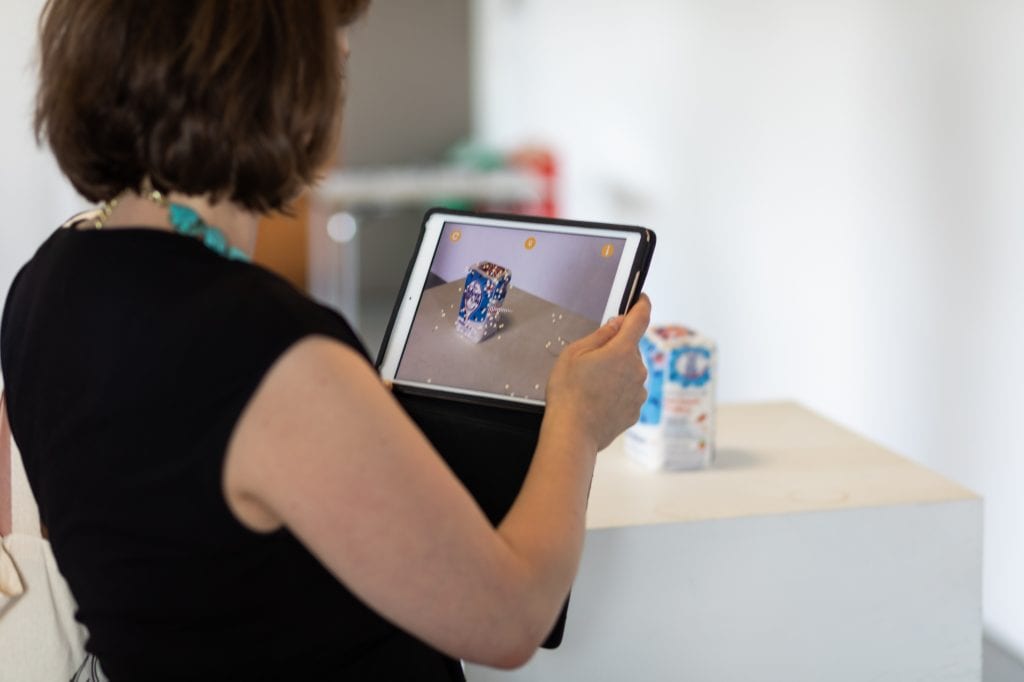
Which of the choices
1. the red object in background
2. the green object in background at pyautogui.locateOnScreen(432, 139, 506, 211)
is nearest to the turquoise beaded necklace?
the red object in background

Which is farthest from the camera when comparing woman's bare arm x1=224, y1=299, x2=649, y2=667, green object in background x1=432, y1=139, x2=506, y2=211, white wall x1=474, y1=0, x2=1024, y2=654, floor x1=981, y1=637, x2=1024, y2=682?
green object in background x1=432, y1=139, x2=506, y2=211

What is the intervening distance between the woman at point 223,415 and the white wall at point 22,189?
116 centimetres

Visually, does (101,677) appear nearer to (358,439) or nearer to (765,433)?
(358,439)

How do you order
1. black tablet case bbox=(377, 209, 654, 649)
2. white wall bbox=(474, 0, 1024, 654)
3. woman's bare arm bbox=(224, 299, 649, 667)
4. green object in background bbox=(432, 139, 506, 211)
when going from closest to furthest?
woman's bare arm bbox=(224, 299, 649, 667)
black tablet case bbox=(377, 209, 654, 649)
white wall bbox=(474, 0, 1024, 654)
green object in background bbox=(432, 139, 506, 211)

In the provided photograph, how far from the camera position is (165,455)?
0.73 m

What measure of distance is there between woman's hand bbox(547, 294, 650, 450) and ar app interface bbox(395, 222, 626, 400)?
10 centimetres

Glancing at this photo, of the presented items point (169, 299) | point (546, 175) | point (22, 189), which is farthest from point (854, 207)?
point (546, 175)

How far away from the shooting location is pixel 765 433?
1.65 meters

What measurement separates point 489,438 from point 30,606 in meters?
0.45

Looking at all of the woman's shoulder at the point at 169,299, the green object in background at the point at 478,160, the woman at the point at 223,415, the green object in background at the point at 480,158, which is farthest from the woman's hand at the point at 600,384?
the green object in background at the point at 480,158

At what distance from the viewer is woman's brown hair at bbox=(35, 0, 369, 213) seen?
29.0 inches

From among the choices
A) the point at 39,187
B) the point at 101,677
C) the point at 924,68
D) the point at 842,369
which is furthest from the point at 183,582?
the point at 842,369

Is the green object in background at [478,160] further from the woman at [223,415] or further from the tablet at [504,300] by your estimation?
the woman at [223,415]

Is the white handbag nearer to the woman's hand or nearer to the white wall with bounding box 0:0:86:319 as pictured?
the woman's hand
